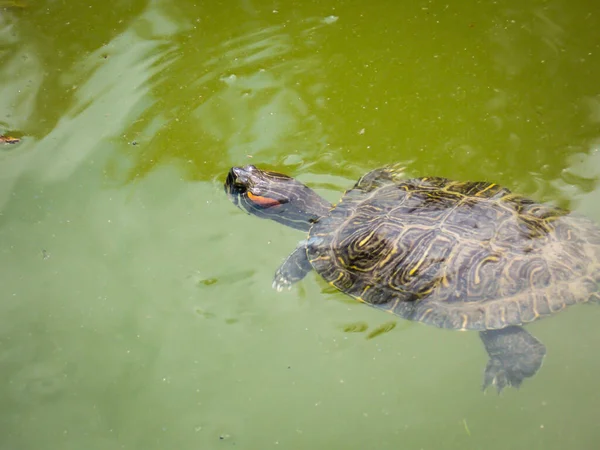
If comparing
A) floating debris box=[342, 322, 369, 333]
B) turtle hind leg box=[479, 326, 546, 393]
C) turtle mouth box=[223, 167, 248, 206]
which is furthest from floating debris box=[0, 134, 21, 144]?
turtle hind leg box=[479, 326, 546, 393]

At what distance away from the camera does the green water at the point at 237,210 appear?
276 centimetres

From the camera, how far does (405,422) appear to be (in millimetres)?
2678

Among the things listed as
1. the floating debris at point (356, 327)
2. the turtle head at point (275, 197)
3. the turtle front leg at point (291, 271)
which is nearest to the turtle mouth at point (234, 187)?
the turtle head at point (275, 197)

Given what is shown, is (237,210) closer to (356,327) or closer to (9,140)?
(356,327)

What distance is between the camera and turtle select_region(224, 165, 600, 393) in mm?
2549

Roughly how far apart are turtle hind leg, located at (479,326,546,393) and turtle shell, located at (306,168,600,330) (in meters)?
0.17

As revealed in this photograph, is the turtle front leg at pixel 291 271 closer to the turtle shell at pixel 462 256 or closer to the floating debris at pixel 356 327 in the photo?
the turtle shell at pixel 462 256

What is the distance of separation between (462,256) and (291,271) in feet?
3.40

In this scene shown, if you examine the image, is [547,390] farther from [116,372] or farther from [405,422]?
[116,372]

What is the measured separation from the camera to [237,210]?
350cm

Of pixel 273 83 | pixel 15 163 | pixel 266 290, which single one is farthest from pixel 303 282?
pixel 15 163

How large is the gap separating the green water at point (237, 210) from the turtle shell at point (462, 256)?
0.91 ft

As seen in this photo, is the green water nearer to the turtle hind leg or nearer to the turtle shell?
the turtle hind leg

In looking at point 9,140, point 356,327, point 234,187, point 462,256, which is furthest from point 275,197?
point 9,140
